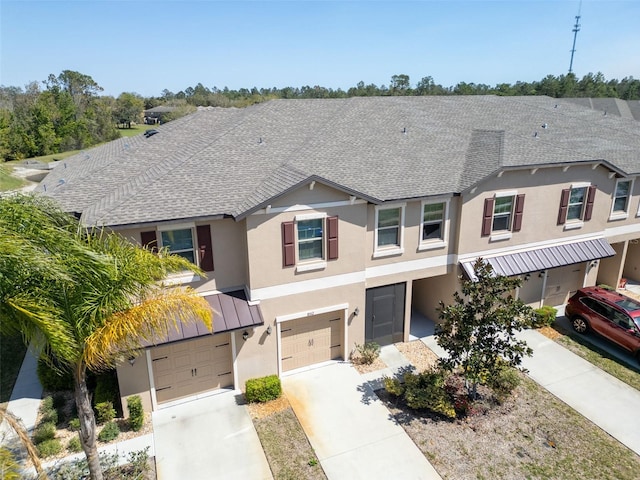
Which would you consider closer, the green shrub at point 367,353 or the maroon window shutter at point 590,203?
the green shrub at point 367,353

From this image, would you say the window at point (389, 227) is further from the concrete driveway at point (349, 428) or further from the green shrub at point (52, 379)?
the green shrub at point (52, 379)

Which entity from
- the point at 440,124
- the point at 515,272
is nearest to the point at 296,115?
the point at 440,124

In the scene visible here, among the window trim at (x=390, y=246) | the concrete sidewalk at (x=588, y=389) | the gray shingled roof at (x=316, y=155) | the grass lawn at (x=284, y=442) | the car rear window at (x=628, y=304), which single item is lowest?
the concrete sidewalk at (x=588, y=389)

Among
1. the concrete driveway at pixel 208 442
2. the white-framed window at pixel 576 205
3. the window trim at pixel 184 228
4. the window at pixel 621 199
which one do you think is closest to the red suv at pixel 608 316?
the white-framed window at pixel 576 205

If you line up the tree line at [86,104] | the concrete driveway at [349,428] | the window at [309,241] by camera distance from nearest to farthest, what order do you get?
1. the concrete driveway at [349,428]
2. the window at [309,241]
3. the tree line at [86,104]

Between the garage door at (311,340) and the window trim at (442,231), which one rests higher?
the window trim at (442,231)

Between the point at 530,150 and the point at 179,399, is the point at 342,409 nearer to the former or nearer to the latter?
the point at 179,399

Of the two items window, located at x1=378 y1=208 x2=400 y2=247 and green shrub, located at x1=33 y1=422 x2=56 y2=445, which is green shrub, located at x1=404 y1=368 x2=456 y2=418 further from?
green shrub, located at x1=33 y1=422 x2=56 y2=445

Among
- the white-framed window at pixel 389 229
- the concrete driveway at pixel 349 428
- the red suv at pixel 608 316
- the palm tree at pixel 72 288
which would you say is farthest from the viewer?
the red suv at pixel 608 316
